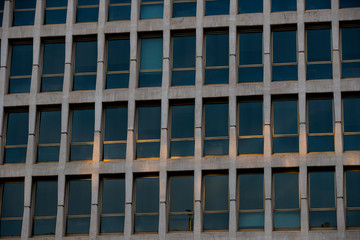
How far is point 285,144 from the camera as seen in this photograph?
3688 centimetres

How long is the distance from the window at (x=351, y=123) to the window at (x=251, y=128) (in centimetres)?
359

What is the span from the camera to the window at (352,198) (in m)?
35.6

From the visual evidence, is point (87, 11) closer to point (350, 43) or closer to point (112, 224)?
point (112, 224)

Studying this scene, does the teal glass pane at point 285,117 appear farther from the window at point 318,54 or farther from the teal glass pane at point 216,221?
the teal glass pane at point 216,221

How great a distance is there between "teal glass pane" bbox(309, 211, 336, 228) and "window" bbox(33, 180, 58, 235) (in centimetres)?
1112

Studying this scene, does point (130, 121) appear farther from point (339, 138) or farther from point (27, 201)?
point (339, 138)

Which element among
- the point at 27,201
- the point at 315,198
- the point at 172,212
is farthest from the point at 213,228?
the point at 27,201

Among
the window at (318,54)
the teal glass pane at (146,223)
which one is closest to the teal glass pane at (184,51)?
the window at (318,54)

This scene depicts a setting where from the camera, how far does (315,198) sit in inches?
1423

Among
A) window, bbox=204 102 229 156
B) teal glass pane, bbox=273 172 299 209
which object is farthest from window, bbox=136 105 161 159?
teal glass pane, bbox=273 172 299 209

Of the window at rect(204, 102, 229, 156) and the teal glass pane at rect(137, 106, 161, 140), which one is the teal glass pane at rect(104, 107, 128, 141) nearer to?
the teal glass pane at rect(137, 106, 161, 140)

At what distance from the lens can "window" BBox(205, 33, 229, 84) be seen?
125ft

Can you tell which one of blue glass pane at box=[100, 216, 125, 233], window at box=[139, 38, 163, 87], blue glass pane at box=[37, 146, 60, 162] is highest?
window at box=[139, 38, 163, 87]

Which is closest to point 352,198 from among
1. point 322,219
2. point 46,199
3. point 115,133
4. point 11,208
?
point 322,219
